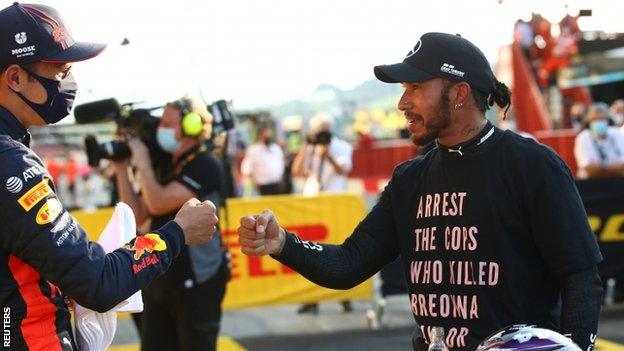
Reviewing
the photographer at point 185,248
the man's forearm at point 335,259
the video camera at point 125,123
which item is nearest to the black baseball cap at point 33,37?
the man's forearm at point 335,259

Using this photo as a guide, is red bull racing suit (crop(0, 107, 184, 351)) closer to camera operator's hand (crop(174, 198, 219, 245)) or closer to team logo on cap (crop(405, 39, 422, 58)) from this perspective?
camera operator's hand (crop(174, 198, 219, 245))

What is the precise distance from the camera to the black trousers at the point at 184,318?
4.91 metres

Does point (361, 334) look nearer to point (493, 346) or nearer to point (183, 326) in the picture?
point (183, 326)

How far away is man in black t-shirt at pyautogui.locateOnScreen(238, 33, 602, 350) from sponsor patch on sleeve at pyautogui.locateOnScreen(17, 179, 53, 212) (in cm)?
79

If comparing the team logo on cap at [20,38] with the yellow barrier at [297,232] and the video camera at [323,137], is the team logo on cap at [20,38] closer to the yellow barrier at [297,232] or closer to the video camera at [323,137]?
the yellow barrier at [297,232]

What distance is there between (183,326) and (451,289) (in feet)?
6.59

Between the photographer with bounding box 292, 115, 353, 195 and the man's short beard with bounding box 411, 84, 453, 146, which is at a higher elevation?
the man's short beard with bounding box 411, 84, 453, 146

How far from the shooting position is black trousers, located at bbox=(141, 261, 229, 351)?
4906 millimetres

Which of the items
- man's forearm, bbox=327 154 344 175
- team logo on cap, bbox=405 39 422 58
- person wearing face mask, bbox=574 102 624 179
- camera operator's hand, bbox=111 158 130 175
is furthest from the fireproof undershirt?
man's forearm, bbox=327 154 344 175

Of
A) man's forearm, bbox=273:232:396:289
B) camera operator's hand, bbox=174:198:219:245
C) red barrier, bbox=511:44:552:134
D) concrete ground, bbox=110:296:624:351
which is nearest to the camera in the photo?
camera operator's hand, bbox=174:198:219:245

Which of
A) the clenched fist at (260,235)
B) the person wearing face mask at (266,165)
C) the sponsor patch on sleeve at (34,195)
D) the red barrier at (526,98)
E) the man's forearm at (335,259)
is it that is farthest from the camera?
the red barrier at (526,98)

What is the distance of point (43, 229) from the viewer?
2.69 metres

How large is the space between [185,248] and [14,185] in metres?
Result: 2.40

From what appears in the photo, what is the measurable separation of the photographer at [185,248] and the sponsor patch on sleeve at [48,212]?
2242mm
